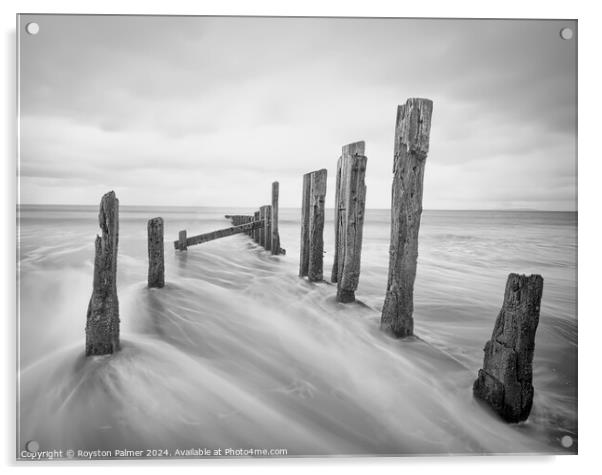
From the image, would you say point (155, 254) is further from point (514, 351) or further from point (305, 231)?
point (514, 351)

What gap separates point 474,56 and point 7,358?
483 cm

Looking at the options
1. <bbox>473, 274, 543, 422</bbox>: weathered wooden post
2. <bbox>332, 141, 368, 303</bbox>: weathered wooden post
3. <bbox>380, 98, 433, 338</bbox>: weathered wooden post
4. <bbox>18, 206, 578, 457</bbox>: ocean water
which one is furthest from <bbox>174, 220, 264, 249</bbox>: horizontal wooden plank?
<bbox>473, 274, 543, 422</bbox>: weathered wooden post

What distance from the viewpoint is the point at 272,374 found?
2.98 meters

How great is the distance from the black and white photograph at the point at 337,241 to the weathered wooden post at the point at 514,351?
14mm

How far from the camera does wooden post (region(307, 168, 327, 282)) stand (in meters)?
4.97

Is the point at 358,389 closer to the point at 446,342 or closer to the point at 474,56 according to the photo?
the point at 446,342

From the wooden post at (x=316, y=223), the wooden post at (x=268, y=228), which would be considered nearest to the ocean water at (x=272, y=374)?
the wooden post at (x=316, y=223)

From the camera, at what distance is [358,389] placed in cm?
289

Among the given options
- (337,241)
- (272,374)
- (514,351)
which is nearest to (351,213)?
(337,241)

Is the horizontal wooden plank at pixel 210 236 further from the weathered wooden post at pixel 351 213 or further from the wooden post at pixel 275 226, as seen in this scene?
the weathered wooden post at pixel 351 213

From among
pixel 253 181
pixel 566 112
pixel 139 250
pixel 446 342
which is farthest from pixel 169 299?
pixel 566 112

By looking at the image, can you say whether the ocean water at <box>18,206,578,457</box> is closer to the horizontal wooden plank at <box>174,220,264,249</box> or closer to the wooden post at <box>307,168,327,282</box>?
the wooden post at <box>307,168,327,282</box>

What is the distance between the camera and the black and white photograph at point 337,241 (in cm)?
268

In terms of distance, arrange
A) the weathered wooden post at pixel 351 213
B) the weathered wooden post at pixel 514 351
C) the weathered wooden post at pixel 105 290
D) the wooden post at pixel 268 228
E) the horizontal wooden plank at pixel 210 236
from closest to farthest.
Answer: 1. the weathered wooden post at pixel 514 351
2. the weathered wooden post at pixel 105 290
3. the weathered wooden post at pixel 351 213
4. the horizontal wooden plank at pixel 210 236
5. the wooden post at pixel 268 228
